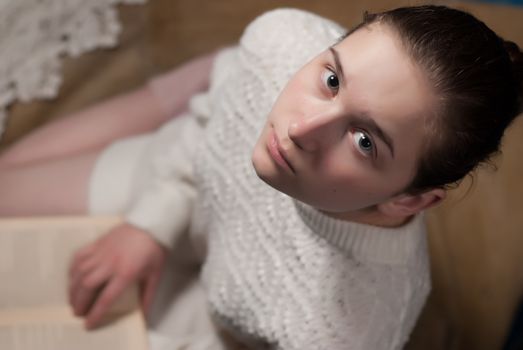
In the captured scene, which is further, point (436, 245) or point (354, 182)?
point (436, 245)

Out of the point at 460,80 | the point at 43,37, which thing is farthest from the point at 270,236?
the point at 43,37

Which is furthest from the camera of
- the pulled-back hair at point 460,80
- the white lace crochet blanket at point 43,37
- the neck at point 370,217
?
the white lace crochet blanket at point 43,37

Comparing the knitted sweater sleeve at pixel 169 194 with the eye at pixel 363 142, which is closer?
the eye at pixel 363 142

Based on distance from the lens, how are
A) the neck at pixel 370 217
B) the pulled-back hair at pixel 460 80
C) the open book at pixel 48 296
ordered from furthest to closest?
the open book at pixel 48 296 → the neck at pixel 370 217 → the pulled-back hair at pixel 460 80

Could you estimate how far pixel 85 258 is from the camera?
28.8 inches

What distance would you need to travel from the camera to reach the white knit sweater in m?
0.57

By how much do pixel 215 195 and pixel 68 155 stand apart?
0.87ft

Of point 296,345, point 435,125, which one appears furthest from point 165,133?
point 435,125

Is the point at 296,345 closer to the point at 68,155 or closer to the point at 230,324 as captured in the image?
the point at 230,324

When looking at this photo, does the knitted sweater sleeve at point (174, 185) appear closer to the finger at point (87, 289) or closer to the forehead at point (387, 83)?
the finger at point (87, 289)

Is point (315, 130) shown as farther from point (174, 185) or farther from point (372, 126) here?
point (174, 185)

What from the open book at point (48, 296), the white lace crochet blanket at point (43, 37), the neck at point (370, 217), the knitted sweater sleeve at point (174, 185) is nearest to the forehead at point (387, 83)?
the neck at point (370, 217)

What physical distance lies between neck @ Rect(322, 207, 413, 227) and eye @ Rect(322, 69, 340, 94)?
12cm

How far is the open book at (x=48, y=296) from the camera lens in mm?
705
